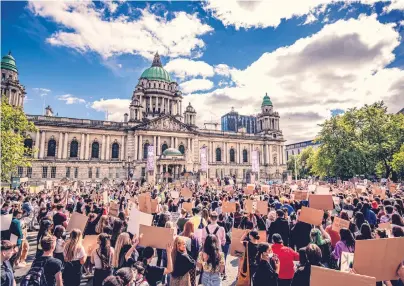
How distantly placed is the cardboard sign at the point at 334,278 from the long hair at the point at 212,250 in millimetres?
1834

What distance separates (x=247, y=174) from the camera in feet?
230

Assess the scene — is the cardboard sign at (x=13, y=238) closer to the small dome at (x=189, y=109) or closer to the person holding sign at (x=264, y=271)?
the person holding sign at (x=264, y=271)

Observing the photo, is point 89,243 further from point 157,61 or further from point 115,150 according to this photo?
point 157,61

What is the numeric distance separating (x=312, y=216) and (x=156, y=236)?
4905 mm

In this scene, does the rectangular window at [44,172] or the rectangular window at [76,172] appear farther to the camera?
the rectangular window at [76,172]

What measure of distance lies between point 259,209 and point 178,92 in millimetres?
68065

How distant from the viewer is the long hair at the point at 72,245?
545 cm

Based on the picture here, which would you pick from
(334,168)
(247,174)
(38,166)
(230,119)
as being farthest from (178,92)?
(230,119)

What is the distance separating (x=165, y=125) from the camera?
59.0 meters

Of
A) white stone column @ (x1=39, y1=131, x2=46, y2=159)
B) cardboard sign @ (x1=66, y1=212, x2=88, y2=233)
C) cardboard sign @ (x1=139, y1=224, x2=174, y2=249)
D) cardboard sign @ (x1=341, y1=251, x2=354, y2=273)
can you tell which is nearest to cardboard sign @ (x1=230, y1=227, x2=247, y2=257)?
cardboard sign @ (x1=139, y1=224, x2=174, y2=249)

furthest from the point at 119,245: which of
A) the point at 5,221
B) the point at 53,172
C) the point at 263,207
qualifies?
the point at 53,172

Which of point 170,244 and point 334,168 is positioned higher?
point 334,168

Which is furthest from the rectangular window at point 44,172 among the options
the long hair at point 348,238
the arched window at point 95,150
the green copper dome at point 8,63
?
the long hair at point 348,238

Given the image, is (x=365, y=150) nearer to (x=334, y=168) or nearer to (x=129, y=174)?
(x=334, y=168)
